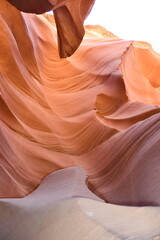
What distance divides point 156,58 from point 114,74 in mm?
1482

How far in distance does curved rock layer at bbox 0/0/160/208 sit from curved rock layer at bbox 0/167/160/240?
23 cm

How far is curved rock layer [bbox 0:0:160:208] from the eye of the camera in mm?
2072

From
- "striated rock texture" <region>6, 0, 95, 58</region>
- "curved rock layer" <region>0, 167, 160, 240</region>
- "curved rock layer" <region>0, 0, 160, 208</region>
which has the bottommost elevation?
"curved rock layer" <region>0, 0, 160, 208</region>

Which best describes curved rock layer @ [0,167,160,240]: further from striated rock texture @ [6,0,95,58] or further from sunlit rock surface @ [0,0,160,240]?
striated rock texture @ [6,0,95,58]

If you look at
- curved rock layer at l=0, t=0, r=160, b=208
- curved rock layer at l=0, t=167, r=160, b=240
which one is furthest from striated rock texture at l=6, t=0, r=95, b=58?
curved rock layer at l=0, t=167, r=160, b=240

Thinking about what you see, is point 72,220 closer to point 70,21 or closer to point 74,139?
point 74,139

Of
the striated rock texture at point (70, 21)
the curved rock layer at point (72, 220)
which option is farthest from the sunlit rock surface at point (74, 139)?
the striated rock texture at point (70, 21)

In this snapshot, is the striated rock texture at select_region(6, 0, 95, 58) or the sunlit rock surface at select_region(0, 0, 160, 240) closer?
the sunlit rock surface at select_region(0, 0, 160, 240)

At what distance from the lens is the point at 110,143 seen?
8.29 ft

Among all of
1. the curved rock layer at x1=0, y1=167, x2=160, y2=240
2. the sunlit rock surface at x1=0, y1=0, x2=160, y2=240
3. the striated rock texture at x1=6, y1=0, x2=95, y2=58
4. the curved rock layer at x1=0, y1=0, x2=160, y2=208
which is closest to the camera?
the curved rock layer at x1=0, y1=167, x2=160, y2=240

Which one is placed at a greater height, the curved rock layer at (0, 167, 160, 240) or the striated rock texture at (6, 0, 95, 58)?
the striated rock texture at (6, 0, 95, 58)

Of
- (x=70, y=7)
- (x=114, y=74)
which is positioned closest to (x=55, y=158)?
(x=70, y=7)

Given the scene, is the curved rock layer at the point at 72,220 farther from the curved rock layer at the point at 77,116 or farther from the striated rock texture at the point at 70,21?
the striated rock texture at the point at 70,21

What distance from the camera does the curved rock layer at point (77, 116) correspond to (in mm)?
2072
